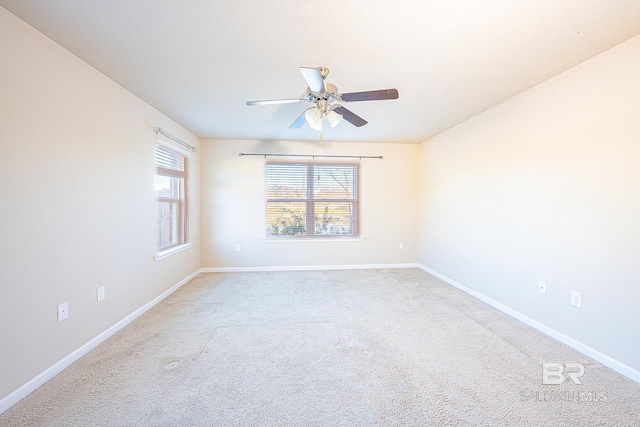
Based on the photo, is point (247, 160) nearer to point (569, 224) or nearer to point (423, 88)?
point (423, 88)

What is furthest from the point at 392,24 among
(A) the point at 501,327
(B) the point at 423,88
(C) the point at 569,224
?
(A) the point at 501,327

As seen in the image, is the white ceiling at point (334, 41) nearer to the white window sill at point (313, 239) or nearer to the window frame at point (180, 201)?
the window frame at point (180, 201)

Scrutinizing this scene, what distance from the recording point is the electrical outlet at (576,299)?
1978mm

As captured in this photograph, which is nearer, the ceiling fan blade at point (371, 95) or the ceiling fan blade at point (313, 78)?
the ceiling fan blade at point (313, 78)

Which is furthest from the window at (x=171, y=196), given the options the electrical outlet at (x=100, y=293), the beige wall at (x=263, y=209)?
the electrical outlet at (x=100, y=293)

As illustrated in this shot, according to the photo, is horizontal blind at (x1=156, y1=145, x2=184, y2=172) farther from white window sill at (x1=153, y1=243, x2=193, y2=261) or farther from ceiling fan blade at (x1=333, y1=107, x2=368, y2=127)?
ceiling fan blade at (x1=333, y1=107, x2=368, y2=127)

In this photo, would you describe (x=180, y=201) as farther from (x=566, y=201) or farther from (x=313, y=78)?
(x=566, y=201)

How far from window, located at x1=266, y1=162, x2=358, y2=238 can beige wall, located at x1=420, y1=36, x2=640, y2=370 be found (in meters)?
1.93

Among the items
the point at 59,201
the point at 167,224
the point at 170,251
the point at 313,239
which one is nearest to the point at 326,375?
the point at 59,201

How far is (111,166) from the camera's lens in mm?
2215

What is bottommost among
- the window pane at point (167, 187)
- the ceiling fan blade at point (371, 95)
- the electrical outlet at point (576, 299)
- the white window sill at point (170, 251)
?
the electrical outlet at point (576, 299)

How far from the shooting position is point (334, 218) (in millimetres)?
4535

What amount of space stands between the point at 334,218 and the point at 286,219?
900 mm

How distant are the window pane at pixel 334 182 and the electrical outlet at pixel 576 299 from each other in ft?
10.1
